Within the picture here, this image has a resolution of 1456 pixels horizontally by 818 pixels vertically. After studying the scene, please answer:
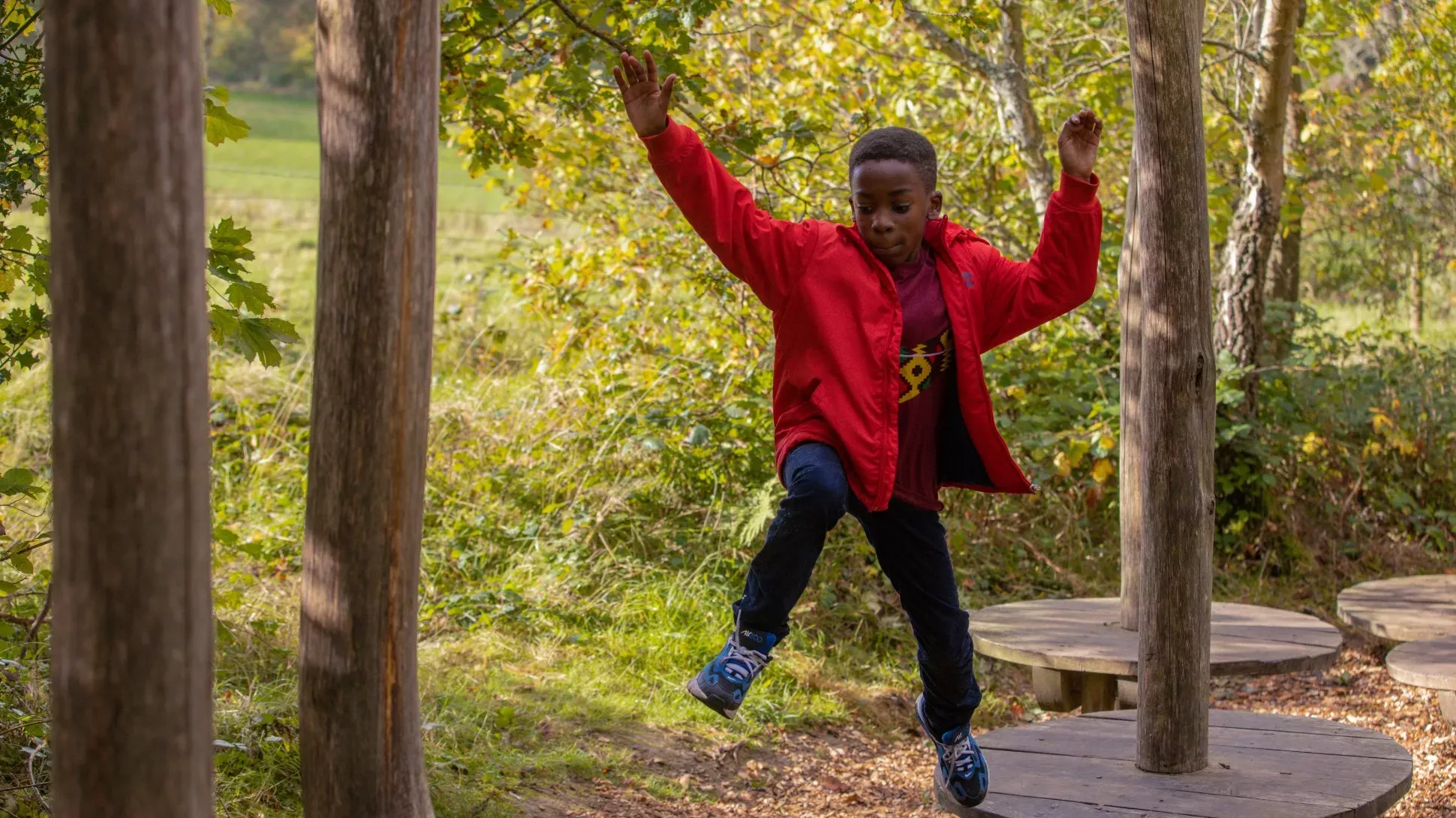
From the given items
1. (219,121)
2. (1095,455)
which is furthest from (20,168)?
(1095,455)

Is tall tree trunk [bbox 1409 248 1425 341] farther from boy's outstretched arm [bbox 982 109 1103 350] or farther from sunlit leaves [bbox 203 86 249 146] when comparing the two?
sunlit leaves [bbox 203 86 249 146]

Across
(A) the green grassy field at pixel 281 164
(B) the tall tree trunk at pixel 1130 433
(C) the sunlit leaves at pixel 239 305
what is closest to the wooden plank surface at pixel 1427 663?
(B) the tall tree trunk at pixel 1130 433

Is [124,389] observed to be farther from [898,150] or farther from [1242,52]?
[1242,52]

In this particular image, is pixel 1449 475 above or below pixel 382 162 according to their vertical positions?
below

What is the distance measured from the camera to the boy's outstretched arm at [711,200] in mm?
3271

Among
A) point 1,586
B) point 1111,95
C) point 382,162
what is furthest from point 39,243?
point 1111,95

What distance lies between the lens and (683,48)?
474 cm

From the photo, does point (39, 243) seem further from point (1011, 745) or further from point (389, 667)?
point (1011, 745)

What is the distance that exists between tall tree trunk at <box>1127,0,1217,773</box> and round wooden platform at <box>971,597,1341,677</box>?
41.6 inches

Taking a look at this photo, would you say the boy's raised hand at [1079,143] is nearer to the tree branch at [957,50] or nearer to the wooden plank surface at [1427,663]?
the wooden plank surface at [1427,663]

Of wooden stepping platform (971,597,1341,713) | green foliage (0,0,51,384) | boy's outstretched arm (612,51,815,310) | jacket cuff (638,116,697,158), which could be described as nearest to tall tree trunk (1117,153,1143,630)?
wooden stepping platform (971,597,1341,713)

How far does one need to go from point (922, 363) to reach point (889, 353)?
163 mm

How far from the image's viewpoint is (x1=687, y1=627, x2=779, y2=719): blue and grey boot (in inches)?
131

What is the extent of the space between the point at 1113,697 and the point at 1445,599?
1893mm
